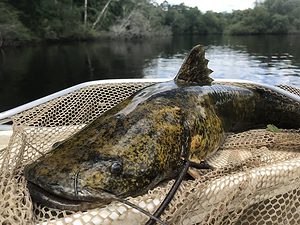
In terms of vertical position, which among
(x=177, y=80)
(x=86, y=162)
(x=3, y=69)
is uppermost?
(x=177, y=80)

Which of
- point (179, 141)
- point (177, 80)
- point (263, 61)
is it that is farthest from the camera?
point (263, 61)

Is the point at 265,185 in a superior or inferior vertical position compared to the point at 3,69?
superior

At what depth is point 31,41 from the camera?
176ft

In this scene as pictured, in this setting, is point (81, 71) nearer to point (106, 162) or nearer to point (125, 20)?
point (106, 162)

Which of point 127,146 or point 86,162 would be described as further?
point 127,146

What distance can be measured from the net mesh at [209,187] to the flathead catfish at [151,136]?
110 mm

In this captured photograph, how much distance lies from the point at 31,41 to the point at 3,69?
79.9ft

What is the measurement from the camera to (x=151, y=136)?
2.68 metres

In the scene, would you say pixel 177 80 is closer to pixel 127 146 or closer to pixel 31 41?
pixel 127 146

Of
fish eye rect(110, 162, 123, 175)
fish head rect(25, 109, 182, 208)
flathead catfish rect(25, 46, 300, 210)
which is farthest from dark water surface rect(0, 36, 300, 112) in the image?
fish eye rect(110, 162, 123, 175)

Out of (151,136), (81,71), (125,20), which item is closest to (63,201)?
(151,136)

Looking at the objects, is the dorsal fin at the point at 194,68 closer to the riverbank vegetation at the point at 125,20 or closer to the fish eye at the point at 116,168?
the fish eye at the point at 116,168

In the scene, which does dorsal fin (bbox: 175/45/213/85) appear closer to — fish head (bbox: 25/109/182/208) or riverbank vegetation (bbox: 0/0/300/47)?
fish head (bbox: 25/109/182/208)

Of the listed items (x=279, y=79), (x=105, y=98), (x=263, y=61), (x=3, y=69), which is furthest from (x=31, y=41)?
(x=105, y=98)
